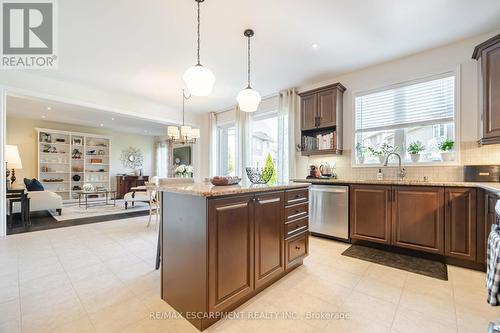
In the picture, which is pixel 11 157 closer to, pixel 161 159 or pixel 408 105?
pixel 161 159

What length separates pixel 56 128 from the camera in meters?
7.83

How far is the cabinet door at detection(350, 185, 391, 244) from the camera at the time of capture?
2.95 m

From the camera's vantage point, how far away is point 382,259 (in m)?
2.78

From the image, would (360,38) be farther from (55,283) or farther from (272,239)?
(55,283)

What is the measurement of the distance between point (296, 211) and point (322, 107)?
2.23 meters

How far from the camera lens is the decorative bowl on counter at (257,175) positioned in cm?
232

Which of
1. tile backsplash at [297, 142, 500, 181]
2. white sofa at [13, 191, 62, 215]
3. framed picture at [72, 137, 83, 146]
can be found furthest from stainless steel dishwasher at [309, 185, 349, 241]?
framed picture at [72, 137, 83, 146]

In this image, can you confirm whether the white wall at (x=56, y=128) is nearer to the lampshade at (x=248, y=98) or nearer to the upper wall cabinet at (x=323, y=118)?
the upper wall cabinet at (x=323, y=118)

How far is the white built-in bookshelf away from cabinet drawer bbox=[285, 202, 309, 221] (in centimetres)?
885

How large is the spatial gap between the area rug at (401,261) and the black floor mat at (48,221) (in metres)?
4.81

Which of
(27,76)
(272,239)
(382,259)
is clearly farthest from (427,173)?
(27,76)

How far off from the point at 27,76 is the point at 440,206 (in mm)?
6606

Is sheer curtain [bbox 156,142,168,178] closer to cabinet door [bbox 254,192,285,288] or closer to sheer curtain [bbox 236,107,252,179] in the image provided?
sheer curtain [bbox 236,107,252,179]

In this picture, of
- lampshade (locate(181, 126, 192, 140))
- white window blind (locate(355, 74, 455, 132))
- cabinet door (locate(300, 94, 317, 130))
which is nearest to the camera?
white window blind (locate(355, 74, 455, 132))
